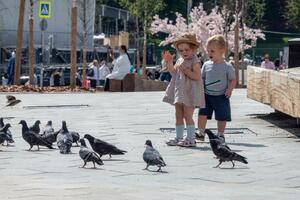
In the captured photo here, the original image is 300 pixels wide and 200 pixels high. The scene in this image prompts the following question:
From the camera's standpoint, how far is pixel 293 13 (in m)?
93.6

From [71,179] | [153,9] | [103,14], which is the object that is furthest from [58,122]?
[103,14]

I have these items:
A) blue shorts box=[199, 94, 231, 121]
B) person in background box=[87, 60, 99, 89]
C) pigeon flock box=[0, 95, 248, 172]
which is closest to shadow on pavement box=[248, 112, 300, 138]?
blue shorts box=[199, 94, 231, 121]

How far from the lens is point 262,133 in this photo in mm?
14383

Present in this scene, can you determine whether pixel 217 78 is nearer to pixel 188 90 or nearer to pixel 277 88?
pixel 188 90

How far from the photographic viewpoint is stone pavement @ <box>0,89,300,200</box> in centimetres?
860

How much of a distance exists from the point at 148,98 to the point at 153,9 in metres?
39.2

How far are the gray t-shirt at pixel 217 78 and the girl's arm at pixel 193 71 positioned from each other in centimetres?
35

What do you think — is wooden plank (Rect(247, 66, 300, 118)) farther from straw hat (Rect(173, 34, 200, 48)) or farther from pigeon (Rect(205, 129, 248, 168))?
pigeon (Rect(205, 129, 248, 168))

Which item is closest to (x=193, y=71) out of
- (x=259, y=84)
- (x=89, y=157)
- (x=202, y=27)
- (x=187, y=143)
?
(x=187, y=143)

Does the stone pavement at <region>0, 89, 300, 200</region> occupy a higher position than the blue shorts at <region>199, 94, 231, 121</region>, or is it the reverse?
the blue shorts at <region>199, 94, 231, 121</region>

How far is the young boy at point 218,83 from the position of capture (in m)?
13.1

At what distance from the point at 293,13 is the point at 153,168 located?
84.8 metres

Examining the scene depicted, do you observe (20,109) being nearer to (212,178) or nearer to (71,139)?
(71,139)

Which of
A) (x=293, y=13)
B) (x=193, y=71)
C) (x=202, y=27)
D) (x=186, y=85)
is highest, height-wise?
(x=293, y=13)
